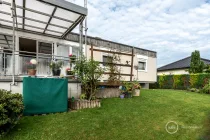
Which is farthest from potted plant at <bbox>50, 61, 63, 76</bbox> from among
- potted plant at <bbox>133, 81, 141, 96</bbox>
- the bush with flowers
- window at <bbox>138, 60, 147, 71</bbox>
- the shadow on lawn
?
window at <bbox>138, 60, 147, 71</bbox>

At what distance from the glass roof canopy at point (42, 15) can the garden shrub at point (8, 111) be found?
11.8 ft

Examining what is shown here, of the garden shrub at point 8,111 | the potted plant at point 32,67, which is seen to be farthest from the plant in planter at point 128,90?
the garden shrub at point 8,111

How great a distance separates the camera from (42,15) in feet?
23.1

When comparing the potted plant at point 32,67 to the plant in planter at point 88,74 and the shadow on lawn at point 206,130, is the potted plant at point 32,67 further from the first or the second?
the shadow on lawn at point 206,130

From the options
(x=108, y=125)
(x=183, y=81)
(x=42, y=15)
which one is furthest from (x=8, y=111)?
(x=183, y=81)

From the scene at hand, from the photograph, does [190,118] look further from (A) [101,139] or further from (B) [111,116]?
(A) [101,139]

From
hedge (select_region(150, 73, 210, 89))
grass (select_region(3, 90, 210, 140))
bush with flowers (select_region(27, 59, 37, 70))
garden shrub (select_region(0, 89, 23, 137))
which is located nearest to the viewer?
garden shrub (select_region(0, 89, 23, 137))

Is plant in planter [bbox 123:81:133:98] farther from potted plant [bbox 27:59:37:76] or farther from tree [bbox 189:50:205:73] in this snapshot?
tree [bbox 189:50:205:73]

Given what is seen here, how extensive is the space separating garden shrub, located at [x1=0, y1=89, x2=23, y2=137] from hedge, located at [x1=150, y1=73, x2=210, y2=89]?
51.7ft

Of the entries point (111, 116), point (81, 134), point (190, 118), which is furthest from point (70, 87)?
point (190, 118)

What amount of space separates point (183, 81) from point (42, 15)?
15.5m

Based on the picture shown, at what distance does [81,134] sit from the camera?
4.06 m

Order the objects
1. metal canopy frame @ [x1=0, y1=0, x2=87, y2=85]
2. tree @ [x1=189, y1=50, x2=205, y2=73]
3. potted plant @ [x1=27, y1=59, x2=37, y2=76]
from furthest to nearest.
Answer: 1. tree @ [x1=189, y1=50, x2=205, y2=73]
2. potted plant @ [x1=27, y1=59, x2=37, y2=76]
3. metal canopy frame @ [x1=0, y1=0, x2=87, y2=85]

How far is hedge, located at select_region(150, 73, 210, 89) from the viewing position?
1507cm
